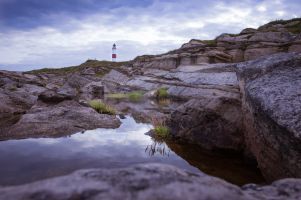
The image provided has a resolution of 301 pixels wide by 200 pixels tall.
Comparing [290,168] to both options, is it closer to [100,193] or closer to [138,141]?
[100,193]

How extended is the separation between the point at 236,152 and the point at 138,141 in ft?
9.96

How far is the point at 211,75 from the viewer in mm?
26062

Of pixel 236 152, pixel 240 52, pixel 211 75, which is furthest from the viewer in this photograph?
pixel 240 52

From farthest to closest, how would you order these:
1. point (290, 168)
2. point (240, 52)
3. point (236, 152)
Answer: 1. point (240, 52)
2. point (236, 152)
3. point (290, 168)

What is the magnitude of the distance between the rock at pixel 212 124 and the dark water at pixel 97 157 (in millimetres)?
349

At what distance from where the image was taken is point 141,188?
2.26 meters

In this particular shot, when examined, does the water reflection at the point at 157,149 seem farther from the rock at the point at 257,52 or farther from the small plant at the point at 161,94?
the rock at the point at 257,52

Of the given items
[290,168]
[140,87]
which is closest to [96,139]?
[290,168]

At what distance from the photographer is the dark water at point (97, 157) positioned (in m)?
5.67

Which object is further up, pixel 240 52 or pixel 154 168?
pixel 240 52

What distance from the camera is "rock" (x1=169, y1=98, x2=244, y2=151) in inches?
291

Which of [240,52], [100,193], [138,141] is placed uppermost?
[240,52]

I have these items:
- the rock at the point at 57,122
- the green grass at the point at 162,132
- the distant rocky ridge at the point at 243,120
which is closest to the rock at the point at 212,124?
the distant rocky ridge at the point at 243,120

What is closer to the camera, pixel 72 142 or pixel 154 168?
pixel 154 168
